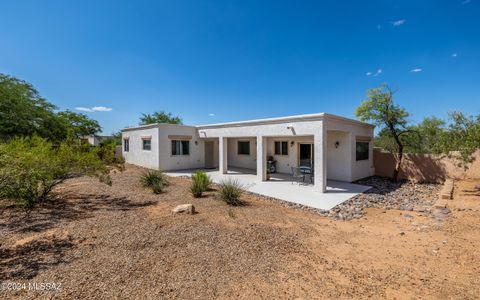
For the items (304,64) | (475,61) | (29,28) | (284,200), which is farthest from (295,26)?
(29,28)

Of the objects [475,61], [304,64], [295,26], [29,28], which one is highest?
[295,26]

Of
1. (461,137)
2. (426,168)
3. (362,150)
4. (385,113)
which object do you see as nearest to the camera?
(461,137)

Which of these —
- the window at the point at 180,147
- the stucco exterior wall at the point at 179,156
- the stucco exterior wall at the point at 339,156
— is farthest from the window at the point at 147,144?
the stucco exterior wall at the point at 339,156

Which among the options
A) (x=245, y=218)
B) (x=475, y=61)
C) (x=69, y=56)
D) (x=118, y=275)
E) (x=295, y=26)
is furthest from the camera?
(x=295, y=26)

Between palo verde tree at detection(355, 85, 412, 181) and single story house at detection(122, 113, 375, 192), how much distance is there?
87cm

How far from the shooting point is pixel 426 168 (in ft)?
41.9

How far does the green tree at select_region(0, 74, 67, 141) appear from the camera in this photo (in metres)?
14.2

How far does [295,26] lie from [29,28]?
14.6 m

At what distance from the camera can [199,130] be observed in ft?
56.3

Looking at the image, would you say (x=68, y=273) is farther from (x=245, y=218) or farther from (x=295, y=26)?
(x=295, y=26)

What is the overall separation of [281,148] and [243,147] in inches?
154

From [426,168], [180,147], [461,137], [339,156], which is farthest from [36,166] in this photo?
[426,168]

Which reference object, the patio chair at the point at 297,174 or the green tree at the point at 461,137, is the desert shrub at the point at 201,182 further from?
the green tree at the point at 461,137

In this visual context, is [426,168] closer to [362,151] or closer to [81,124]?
[362,151]
